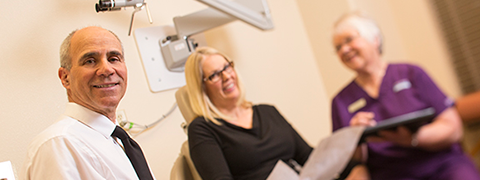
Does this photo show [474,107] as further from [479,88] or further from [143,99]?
[143,99]

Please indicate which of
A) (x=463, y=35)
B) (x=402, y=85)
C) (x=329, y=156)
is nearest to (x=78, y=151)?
(x=329, y=156)

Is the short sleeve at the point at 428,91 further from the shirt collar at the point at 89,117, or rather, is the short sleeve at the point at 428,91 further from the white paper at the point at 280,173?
the shirt collar at the point at 89,117

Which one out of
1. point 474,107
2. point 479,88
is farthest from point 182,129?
point 479,88

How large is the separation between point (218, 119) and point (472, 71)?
2.23 meters

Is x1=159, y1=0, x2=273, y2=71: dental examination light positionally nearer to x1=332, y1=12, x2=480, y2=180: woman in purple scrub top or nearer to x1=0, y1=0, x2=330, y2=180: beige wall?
x1=0, y1=0, x2=330, y2=180: beige wall

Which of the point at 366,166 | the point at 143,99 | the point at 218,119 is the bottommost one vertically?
the point at 366,166

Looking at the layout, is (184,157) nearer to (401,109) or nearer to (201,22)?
(201,22)

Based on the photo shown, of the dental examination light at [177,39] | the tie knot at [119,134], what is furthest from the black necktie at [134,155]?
the dental examination light at [177,39]

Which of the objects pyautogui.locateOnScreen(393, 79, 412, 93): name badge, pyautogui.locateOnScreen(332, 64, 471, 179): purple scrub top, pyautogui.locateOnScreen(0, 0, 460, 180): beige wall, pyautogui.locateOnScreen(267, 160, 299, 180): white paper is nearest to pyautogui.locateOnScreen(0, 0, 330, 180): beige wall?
pyautogui.locateOnScreen(0, 0, 460, 180): beige wall

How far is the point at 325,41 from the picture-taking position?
8.08 feet

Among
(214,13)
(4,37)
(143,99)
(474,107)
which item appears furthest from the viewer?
(474,107)

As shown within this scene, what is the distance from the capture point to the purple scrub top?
5.19 ft

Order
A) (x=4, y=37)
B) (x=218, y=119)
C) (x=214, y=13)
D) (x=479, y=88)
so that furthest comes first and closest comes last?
(x=479, y=88) < (x=214, y=13) < (x=218, y=119) < (x=4, y=37)

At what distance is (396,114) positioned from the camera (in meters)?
1.64
